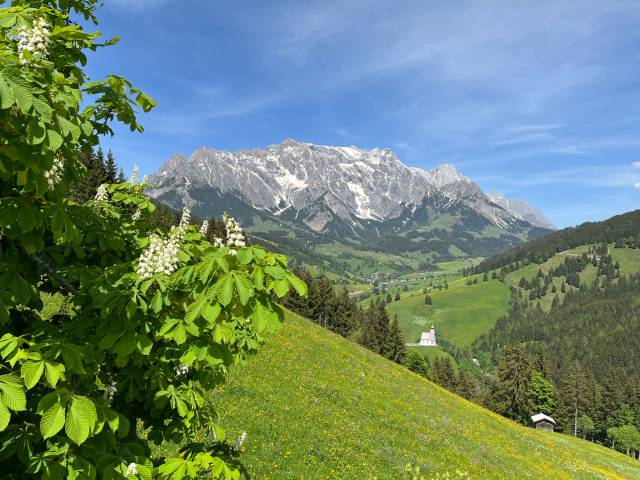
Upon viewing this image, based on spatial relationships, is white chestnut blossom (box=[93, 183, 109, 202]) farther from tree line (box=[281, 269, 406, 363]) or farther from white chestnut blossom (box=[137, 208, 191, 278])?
tree line (box=[281, 269, 406, 363])

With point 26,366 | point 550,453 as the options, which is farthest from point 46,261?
point 550,453

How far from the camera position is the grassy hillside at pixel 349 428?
52.2 ft

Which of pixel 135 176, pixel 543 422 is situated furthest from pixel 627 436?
pixel 135 176

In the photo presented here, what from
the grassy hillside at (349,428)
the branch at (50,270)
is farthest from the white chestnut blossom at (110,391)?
the grassy hillside at (349,428)

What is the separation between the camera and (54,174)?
4051 millimetres

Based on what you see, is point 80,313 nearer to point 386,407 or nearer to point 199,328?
point 199,328

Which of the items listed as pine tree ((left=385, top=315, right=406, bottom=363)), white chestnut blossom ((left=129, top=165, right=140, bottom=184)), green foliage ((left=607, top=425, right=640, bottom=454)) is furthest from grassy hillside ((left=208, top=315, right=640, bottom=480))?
green foliage ((left=607, top=425, right=640, bottom=454))

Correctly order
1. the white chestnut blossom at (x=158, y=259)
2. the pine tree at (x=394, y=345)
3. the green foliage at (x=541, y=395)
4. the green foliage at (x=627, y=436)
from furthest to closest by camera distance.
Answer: the green foliage at (x=627, y=436) → the pine tree at (x=394, y=345) → the green foliage at (x=541, y=395) → the white chestnut blossom at (x=158, y=259)

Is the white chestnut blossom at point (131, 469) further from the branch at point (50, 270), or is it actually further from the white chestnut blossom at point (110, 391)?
the branch at point (50, 270)

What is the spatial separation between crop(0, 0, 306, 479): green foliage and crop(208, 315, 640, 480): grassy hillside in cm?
934

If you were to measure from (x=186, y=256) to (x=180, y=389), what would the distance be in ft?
5.76

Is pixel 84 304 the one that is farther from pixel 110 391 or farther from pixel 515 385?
pixel 515 385

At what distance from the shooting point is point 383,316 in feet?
323

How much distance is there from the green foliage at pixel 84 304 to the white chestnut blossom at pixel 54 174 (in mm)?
16
